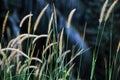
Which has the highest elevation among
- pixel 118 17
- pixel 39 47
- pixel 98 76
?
pixel 118 17

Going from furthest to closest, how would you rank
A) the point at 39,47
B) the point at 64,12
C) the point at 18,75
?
the point at 64,12, the point at 39,47, the point at 18,75

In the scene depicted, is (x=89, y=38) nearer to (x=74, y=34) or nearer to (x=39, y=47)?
(x=74, y=34)

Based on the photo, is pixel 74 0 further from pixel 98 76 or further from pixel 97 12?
pixel 98 76

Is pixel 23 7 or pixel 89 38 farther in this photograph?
pixel 89 38

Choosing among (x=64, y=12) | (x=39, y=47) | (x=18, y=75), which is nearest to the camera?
(x=18, y=75)

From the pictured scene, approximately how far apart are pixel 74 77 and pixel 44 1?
76 centimetres

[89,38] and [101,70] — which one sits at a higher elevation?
[89,38]

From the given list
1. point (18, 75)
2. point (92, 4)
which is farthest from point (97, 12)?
point (18, 75)

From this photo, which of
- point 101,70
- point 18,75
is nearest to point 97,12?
point 101,70

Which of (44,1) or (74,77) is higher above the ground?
(44,1)

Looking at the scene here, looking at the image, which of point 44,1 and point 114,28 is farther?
point 114,28

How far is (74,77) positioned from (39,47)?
1.46 ft

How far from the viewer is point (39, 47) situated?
11.7ft

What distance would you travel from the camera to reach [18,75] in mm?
2109
